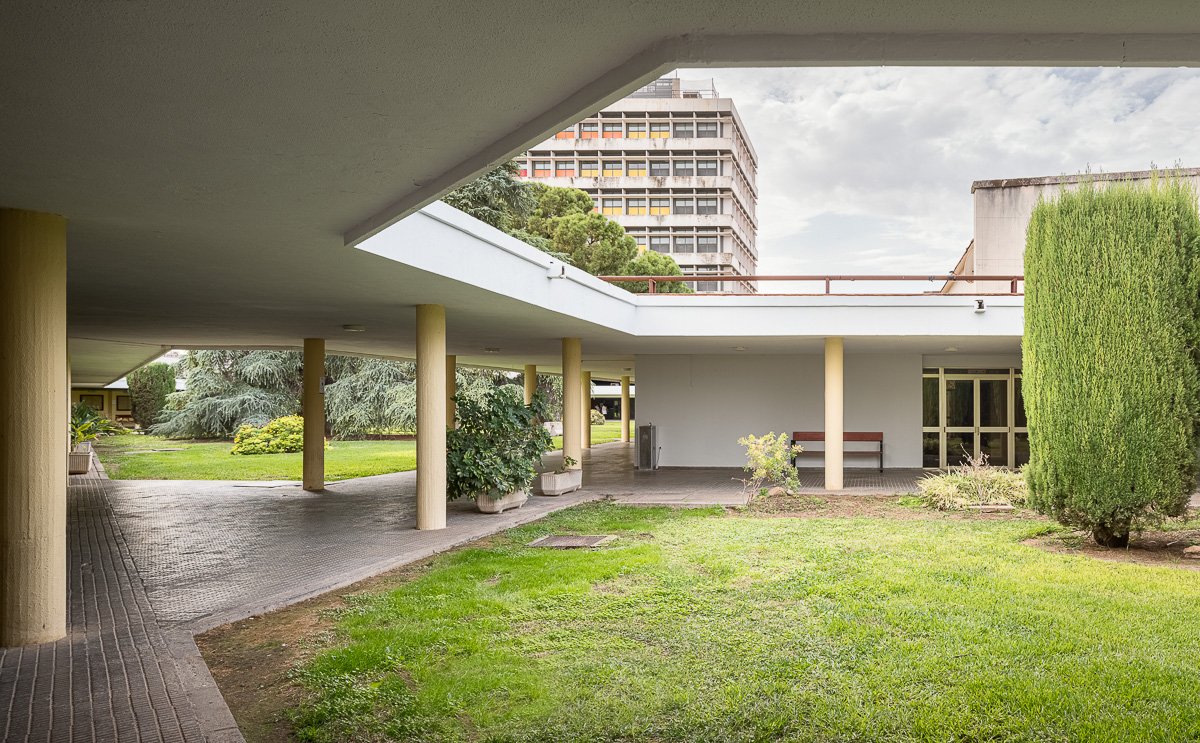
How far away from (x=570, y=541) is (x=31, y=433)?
20.2 feet

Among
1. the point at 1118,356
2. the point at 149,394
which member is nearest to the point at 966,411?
the point at 1118,356

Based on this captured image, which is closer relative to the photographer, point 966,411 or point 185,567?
point 185,567

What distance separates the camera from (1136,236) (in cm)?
941

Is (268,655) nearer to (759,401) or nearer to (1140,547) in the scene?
(1140,547)

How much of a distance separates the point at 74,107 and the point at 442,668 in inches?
161

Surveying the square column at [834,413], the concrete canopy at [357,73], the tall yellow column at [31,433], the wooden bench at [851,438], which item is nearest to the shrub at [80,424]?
the tall yellow column at [31,433]

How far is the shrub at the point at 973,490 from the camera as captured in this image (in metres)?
13.7

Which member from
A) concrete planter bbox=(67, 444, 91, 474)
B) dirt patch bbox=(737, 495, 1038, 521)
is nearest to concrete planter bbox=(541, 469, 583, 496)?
dirt patch bbox=(737, 495, 1038, 521)

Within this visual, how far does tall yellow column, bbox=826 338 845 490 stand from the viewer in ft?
53.4

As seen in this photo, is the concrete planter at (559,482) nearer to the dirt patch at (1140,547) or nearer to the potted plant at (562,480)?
the potted plant at (562,480)

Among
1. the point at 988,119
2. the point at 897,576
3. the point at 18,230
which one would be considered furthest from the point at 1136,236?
the point at 988,119

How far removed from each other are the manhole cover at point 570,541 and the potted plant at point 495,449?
2.33 m

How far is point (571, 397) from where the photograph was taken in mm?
16469

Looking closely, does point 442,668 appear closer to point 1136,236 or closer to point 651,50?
point 651,50
